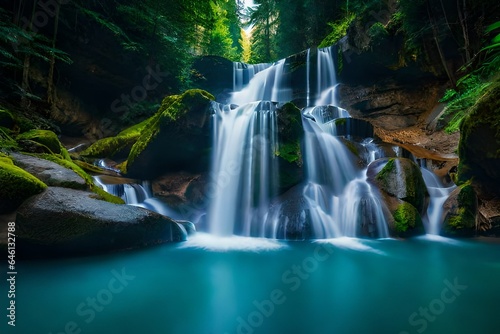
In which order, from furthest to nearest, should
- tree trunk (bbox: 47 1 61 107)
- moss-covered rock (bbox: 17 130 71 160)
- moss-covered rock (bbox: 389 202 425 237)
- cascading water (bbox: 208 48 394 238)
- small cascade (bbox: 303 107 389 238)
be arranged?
tree trunk (bbox: 47 1 61 107) → moss-covered rock (bbox: 17 130 71 160) → cascading water (bbox: 208 48 394 238) → small cascade (bbox: 303 107 389 238) → moss-covered rock (bbox: 389 202 425 237)

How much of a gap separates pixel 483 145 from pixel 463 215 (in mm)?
1642

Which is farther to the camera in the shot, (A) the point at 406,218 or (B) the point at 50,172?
(A) the point at 406,218

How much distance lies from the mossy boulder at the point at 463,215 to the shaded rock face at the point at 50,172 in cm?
811

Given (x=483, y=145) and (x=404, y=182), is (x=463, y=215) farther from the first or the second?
(x=483, y=145)

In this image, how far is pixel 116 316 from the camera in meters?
2.66

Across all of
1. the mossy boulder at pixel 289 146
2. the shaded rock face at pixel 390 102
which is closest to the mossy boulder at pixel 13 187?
the mossy boulder at pixel 289 146

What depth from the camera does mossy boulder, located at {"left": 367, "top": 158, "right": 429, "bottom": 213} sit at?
21.1 feet

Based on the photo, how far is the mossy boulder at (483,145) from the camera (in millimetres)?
5543

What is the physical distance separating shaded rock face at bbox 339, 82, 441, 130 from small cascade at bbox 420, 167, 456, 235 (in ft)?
17.8

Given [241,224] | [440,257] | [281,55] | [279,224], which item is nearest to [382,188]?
[440,257]

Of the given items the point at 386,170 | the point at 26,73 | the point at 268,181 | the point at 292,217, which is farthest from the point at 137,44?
the point at 386,170

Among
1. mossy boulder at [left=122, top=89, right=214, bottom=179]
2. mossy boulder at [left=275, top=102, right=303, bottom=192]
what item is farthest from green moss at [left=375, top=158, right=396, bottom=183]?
mossy boulder at [left=122, top=89, right=214, bottom=179]

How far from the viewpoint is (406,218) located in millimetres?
6117

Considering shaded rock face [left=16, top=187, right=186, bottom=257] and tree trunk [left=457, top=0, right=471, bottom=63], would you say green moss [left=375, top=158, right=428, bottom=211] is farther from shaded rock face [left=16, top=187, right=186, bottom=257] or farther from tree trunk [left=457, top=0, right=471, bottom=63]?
tree trunk [left=457, top=0, right=471, bottom=63]
